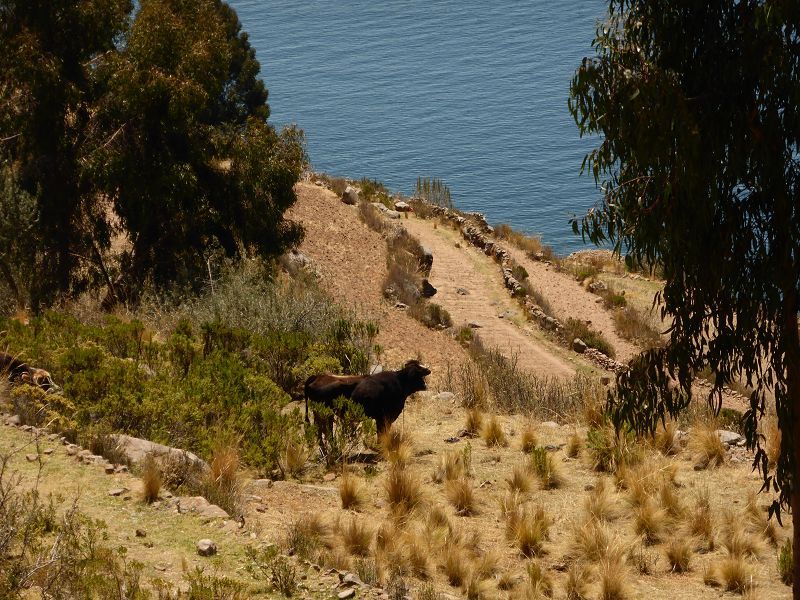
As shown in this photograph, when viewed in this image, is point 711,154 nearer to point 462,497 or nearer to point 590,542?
point 590,542

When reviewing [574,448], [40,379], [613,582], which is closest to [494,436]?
[574,448]

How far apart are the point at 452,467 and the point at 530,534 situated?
6.82 ft

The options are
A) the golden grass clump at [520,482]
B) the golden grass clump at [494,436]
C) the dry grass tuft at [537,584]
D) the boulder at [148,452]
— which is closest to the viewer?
the dry grass tuft at [537,584]

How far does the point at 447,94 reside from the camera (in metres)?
72.1

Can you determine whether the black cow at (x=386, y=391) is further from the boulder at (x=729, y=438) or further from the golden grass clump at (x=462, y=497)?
the boulder at (x=729, y=438)

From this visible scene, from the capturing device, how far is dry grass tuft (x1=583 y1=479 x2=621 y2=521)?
424 inches

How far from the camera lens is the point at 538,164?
58.5m

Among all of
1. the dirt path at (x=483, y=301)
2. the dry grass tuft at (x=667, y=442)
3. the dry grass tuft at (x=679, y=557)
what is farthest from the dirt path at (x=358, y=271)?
the dry grass tuft at (x=679, y=557)

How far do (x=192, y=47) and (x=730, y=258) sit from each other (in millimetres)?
15015

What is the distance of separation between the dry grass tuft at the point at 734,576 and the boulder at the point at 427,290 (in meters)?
21.6

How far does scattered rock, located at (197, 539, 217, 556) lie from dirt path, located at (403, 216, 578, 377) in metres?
15.0

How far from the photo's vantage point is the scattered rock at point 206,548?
816cm

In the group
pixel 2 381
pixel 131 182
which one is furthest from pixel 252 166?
pixel 2 381

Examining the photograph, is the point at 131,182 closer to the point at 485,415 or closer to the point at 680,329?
the point at 485,415
